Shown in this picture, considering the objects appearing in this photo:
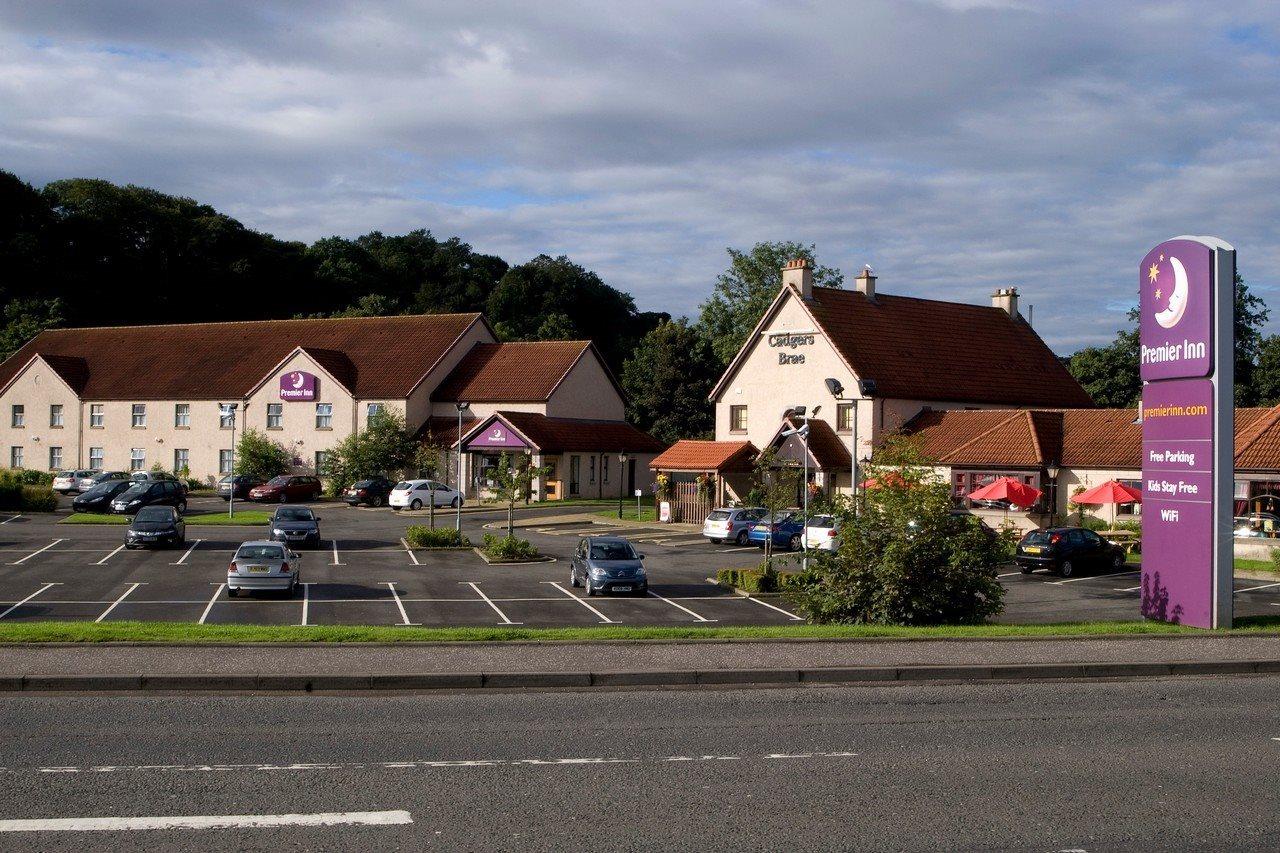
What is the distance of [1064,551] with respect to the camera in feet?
116

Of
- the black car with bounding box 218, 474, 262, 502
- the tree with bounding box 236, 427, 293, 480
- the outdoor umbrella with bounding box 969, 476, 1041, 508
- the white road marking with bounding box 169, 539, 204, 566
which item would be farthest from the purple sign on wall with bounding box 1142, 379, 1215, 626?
the tree with bounding box 236, 427, 293, 480

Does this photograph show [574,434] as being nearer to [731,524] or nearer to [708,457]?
[708,457]

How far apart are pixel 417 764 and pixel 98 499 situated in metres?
47.5

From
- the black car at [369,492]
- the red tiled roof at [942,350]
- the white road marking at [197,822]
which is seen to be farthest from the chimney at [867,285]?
the white road marking at [197,822]

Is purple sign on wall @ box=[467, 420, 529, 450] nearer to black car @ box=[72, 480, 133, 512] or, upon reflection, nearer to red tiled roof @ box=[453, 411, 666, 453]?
red tiled roof @ box=[453, 411, 666, 453]

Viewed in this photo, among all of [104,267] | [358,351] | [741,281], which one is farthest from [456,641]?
[104,267]

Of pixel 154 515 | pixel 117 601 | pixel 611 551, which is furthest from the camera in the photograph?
pixel 154 515

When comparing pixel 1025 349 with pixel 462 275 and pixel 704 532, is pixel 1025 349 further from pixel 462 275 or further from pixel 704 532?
pixel 462 275

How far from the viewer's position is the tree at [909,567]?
20.0m

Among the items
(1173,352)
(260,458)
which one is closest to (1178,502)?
(1173,352)

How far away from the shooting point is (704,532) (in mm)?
44969

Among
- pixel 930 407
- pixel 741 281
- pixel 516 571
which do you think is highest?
pixel 741 281

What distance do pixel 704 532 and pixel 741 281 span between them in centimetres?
4299

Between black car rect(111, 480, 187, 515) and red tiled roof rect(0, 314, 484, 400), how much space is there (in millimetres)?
14894
